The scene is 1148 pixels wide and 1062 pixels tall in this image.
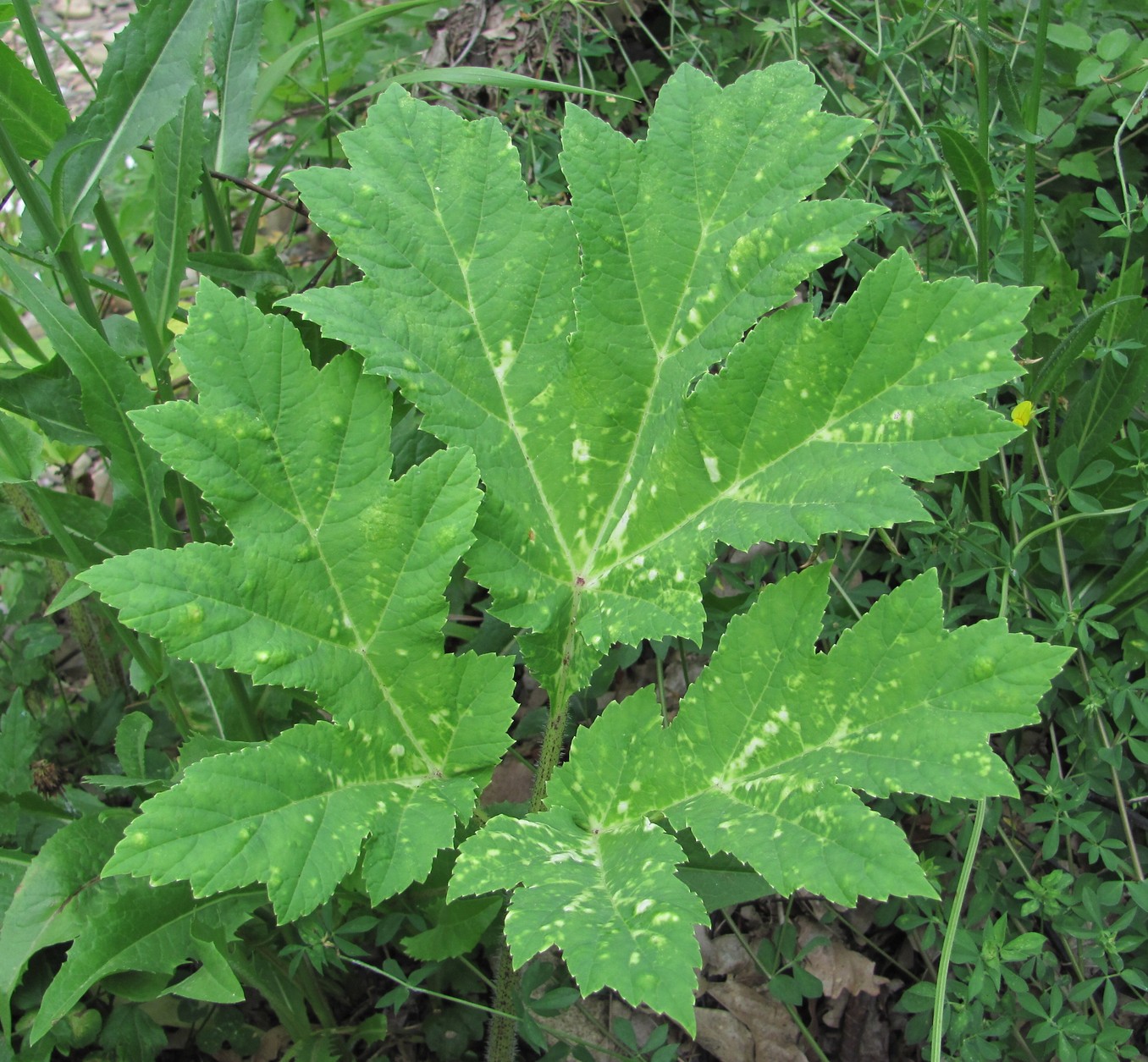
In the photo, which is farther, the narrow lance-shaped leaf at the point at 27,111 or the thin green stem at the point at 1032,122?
the thin green stem at the point at 1032,122

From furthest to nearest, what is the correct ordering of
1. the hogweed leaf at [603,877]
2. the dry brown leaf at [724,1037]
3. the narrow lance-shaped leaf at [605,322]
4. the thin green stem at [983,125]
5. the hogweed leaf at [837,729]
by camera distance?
1. the dry brown leaf at [724,1037]
2. the thin green stem at [983,125]
3. the narrow lance-shaped leaf at [605,322]
4. the hogweed leaf at [837,729]
5. the hogweed leaf at [603,877]

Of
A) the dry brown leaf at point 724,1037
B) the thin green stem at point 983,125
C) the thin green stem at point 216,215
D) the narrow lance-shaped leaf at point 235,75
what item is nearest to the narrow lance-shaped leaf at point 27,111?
the thin green stem at point 216,215

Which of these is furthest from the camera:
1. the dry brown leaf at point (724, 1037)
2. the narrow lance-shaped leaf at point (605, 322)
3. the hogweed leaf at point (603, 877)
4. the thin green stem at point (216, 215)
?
the dry brown leaf at point (724, 1037)

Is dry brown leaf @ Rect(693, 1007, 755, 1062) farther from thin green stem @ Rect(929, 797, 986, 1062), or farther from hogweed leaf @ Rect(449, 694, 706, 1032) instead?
hogweed leaf @ Rect(449, 694, 706, 1032)

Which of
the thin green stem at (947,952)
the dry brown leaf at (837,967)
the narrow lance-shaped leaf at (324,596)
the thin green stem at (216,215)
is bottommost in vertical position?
the dry brown leaf at (837,967)

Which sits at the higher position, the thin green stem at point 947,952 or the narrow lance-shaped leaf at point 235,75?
the narrow lance-shaped leaf at point 235,75

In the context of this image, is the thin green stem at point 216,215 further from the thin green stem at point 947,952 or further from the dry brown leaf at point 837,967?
the dry brown leaf at point 837,967
